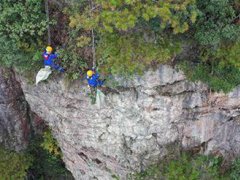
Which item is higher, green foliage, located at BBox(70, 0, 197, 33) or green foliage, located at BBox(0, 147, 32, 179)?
green foliage, located at BBox(70, 0, 197, 33)

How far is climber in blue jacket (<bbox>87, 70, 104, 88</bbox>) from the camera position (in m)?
6.79

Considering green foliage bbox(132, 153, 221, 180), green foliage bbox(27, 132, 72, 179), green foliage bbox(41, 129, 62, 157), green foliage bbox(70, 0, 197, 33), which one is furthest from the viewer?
green foliage bbox(27, 132, 72, 179)

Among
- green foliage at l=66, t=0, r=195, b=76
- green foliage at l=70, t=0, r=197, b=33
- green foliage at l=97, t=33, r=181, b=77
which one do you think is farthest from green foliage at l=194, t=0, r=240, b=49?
green foliage at l=97, t=33, r=181, b=77

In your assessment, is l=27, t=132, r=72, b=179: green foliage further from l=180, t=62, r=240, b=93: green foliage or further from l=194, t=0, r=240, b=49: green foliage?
l=194, t=0, r=240, b=49: green foliage

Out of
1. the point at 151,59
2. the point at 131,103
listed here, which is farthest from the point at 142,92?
the point at 151,59

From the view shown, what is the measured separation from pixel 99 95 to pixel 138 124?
3.21 feet

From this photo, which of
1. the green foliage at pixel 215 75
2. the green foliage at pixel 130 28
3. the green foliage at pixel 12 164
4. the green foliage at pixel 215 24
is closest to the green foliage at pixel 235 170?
the green foliage at pixel 215 75

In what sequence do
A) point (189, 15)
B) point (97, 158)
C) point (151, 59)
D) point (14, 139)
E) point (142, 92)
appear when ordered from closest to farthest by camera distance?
point (189, 15)
point (151, 59)
point (142, 92)
point (97, 158)
point (14, 139)

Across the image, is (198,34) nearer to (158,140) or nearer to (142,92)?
(142,92)

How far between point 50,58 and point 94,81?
98 centimetres

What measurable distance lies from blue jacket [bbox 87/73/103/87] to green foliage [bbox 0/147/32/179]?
4068mm

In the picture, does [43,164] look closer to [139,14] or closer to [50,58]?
[50,58]

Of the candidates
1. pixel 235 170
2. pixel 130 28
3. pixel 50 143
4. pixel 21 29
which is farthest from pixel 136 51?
pixel 50 143

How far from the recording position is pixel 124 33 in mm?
6590
